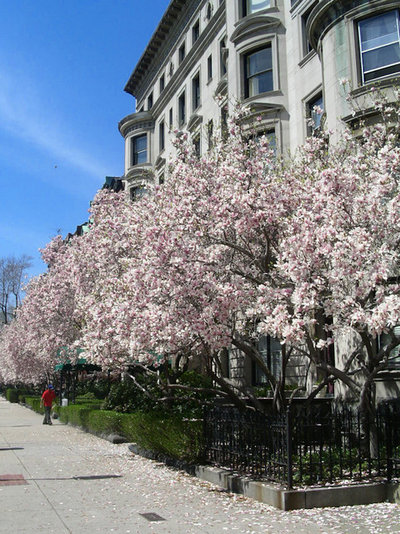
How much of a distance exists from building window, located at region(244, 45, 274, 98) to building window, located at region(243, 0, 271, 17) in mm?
1851

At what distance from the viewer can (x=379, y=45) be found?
17.2 meters

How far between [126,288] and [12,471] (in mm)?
4876

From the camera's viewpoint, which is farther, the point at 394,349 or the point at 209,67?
the point at 209,67

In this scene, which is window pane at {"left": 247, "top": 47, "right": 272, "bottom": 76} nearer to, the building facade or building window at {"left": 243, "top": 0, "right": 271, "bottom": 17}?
the building facade

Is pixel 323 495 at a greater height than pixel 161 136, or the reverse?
pixel 161 136

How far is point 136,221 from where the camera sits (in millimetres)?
13172

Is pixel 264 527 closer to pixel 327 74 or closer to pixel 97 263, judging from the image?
pixel 97 263

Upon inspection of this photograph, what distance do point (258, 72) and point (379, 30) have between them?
302 inches

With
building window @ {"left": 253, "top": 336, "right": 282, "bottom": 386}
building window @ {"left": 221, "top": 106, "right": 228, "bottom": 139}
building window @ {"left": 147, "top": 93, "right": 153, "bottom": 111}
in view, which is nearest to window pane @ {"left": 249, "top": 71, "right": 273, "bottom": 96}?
building window @ {"left": 221, "top": 106, "right": 228, "bottom": 139}

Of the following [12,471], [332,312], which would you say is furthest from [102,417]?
[332,312]

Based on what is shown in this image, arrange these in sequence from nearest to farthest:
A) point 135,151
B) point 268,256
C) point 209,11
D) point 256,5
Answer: point 268,256
point 256,5
point 209,11
point 135,151

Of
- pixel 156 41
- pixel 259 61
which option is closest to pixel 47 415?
pixel 259 61

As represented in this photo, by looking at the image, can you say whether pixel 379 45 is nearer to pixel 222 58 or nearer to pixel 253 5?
pixel 253 5

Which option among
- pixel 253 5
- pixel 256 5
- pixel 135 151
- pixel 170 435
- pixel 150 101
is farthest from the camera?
pixel 150 101
